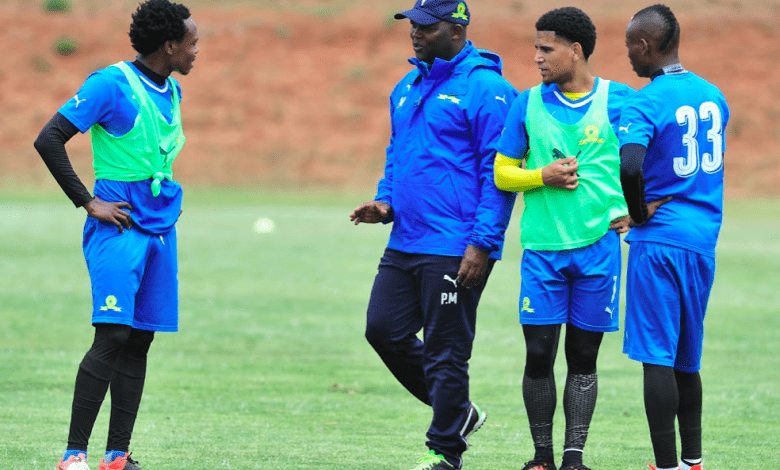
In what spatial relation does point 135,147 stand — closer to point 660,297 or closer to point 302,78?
point 660,297

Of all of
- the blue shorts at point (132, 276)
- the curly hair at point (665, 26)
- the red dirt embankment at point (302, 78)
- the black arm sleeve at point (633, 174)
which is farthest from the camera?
the red dirt embankment at point (302, 78)

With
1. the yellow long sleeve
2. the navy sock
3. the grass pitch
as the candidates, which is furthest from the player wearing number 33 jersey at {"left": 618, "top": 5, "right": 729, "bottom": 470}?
the navy sock

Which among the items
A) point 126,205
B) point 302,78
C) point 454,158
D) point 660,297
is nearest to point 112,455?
point 126,205

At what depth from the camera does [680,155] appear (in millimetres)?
5426

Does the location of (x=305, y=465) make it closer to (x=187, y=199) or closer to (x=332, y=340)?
(x=332, y=340)

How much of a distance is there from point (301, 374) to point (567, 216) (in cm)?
491

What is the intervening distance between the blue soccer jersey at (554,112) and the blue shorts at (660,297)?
75 cm

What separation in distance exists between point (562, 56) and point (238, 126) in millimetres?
51087

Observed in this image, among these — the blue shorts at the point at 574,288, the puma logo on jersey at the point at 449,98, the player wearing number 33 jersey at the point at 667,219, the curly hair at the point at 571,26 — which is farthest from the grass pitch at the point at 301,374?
the curly hair at the point at 571,26

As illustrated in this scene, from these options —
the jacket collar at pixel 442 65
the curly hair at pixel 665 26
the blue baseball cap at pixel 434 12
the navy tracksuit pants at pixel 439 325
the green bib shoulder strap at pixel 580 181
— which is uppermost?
the blue baseball cap at pixel 434 12

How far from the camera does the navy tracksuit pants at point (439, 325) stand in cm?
591

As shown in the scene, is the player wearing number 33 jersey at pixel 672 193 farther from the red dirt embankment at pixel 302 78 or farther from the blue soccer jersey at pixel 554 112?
the red dirt embankment at pixel 302 78

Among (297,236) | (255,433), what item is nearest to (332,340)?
(255,433)

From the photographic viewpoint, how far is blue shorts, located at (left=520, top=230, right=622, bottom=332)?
5.74m
